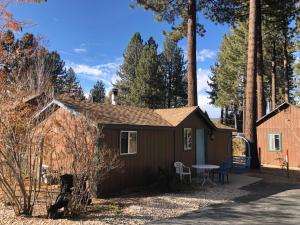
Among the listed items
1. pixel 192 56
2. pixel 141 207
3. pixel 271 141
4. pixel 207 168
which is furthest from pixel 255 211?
pixel 271 141

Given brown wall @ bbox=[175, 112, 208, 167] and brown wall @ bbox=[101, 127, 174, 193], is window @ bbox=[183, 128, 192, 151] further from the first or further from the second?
brown wall @ bbox=[101, 127, 174, 193]

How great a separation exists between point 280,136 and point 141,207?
14287 mm

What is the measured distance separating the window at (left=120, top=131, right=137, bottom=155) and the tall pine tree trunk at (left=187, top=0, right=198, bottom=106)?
797cm

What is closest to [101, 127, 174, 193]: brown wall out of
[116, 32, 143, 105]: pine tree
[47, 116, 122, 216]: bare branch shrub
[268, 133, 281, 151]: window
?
[47, 116, 122, 216]: bare branch shrub

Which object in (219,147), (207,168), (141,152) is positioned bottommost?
(207,168)

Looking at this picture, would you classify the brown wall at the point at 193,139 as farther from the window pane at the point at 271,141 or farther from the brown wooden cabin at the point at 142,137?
the window pane at the point at 271,141

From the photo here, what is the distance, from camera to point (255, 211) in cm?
876

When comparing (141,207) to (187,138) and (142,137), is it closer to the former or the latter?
(142,137)

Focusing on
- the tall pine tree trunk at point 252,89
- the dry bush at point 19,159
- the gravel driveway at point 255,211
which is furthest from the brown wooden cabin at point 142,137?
the gravel driveway at point 255,211

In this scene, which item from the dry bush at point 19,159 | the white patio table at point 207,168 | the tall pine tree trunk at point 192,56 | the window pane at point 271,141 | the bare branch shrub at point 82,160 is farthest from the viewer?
the window pane at point 271,141

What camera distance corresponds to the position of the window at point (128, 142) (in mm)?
11430

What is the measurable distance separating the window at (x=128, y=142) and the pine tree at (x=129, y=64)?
2738 centimetres

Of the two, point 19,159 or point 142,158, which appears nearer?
point 19,159

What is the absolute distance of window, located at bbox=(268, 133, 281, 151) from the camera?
20650 millimetres
